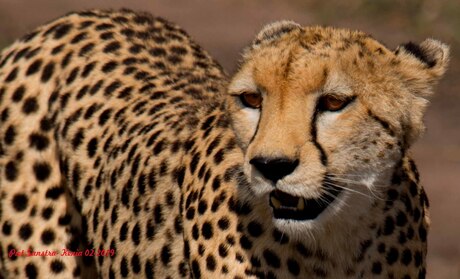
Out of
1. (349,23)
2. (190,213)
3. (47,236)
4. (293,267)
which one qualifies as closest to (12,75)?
(47,236)

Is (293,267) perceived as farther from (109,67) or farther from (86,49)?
(86,49)

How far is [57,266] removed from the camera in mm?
4629

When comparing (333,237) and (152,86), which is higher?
(152,86)

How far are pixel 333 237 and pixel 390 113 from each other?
1.26 ft

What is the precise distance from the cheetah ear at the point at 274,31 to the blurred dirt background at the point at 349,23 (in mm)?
3312

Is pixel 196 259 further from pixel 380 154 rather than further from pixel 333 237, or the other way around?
pixel 380 154


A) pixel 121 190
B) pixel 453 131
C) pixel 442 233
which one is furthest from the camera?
pixel 453 131

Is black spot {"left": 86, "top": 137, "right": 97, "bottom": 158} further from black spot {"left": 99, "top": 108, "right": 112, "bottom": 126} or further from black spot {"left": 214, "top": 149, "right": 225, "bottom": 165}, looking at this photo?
black spot {"left": 214, "top": 149, "right": 225, "bottom": 165}

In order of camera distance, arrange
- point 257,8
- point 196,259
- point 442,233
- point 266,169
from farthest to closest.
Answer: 1. point 257,8
2. point 442,233
3. point 196,259
4. point 266,169

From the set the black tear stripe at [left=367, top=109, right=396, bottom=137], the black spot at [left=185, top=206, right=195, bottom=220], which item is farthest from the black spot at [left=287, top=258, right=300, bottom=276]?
the black tear stripe at [left=367, top=109, right=396, bottom=137]

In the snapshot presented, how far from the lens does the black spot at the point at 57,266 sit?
15.2 ft

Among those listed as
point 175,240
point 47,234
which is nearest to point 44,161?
point 47,234

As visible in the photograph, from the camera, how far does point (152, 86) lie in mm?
4582

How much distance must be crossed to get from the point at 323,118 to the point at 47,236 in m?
1.45
